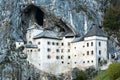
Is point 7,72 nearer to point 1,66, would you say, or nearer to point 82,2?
point 1,66

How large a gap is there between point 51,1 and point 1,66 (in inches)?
771

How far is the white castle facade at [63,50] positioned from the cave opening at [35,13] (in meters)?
5.38

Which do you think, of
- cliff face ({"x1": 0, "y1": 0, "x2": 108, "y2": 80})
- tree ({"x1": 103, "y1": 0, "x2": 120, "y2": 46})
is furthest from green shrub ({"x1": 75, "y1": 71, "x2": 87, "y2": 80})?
tree ({"x1": 103, "y1": 0, "x2": 120, "y2": 46})

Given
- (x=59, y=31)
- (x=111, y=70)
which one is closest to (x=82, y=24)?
(x=59, y=31)

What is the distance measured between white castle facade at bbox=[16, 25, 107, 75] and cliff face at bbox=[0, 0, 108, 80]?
7.38 feet

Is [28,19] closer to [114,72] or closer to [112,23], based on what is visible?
[112,23]

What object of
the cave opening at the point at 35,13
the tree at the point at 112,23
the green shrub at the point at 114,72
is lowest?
the green shrub at the point at 114,72

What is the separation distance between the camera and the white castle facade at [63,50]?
4139 inches

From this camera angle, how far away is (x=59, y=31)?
113 metres

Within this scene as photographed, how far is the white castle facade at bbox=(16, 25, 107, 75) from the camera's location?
105 m

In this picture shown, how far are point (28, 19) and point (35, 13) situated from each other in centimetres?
232

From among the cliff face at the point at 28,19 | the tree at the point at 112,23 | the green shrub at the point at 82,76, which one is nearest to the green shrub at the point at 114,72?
the green shrub at the point at 82,76

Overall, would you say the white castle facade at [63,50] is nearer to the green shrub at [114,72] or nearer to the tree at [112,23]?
the tree at [112,23]

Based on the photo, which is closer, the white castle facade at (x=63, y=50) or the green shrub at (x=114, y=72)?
the green shrub at (x=114, y=72)
